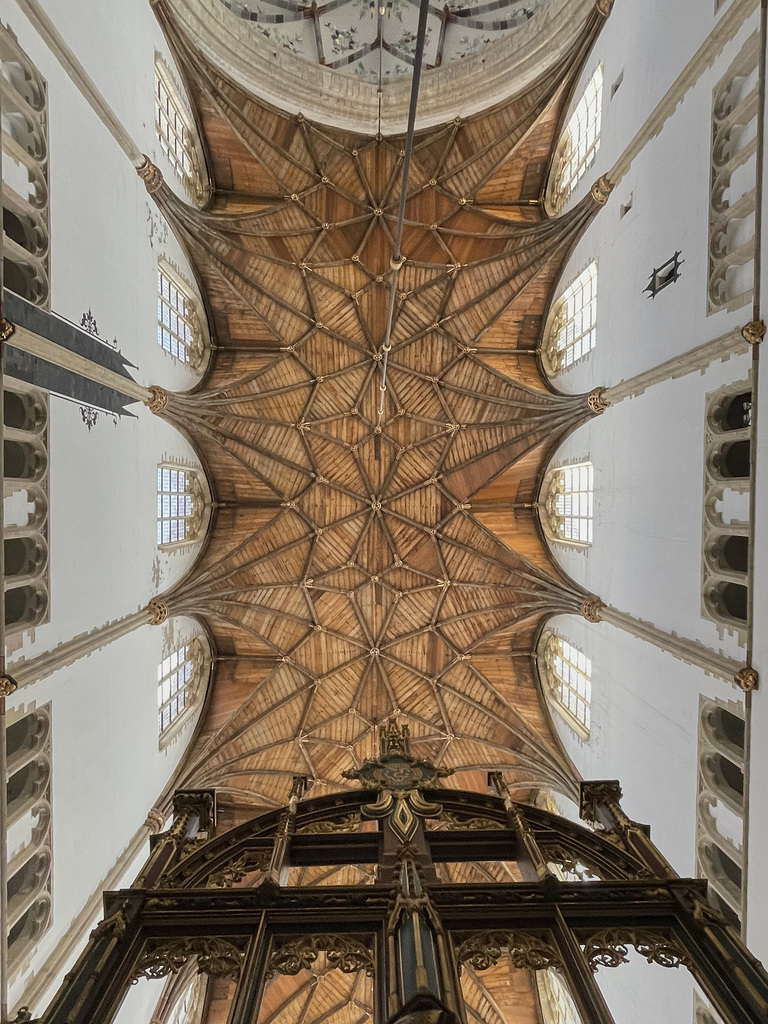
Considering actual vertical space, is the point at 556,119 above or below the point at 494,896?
above

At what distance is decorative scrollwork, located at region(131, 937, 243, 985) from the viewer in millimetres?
4176

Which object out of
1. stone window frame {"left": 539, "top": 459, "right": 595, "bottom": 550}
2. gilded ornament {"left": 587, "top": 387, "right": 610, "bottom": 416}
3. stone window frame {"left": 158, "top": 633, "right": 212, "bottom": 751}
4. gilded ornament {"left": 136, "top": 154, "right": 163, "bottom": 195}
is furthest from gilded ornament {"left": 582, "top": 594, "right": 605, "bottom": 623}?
gilded ornament {"left": 136, "top": 154, "right": 163, "bottom": 195}

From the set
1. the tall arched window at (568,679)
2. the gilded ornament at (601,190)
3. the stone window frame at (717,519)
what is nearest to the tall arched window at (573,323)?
the gilded ornament at (601,190)

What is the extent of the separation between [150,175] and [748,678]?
14351mm

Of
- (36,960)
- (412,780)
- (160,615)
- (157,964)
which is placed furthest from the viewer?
(160,615)

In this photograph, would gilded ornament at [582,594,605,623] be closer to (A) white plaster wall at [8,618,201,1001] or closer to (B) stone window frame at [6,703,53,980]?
(A) white plaster wall at [8,618,201,1001]

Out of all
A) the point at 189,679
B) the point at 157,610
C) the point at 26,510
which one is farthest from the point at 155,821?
the point at 26,510

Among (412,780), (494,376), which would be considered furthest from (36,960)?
(494,376)

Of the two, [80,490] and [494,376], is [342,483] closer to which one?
[494,376]

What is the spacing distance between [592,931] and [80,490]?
9.97m

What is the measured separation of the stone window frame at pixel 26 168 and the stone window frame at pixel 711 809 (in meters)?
12.3

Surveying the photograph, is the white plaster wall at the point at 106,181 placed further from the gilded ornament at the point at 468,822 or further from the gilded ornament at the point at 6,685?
the gilded ornament at the point at 468,822

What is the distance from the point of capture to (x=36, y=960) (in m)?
9.44

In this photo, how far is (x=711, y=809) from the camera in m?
9.86
